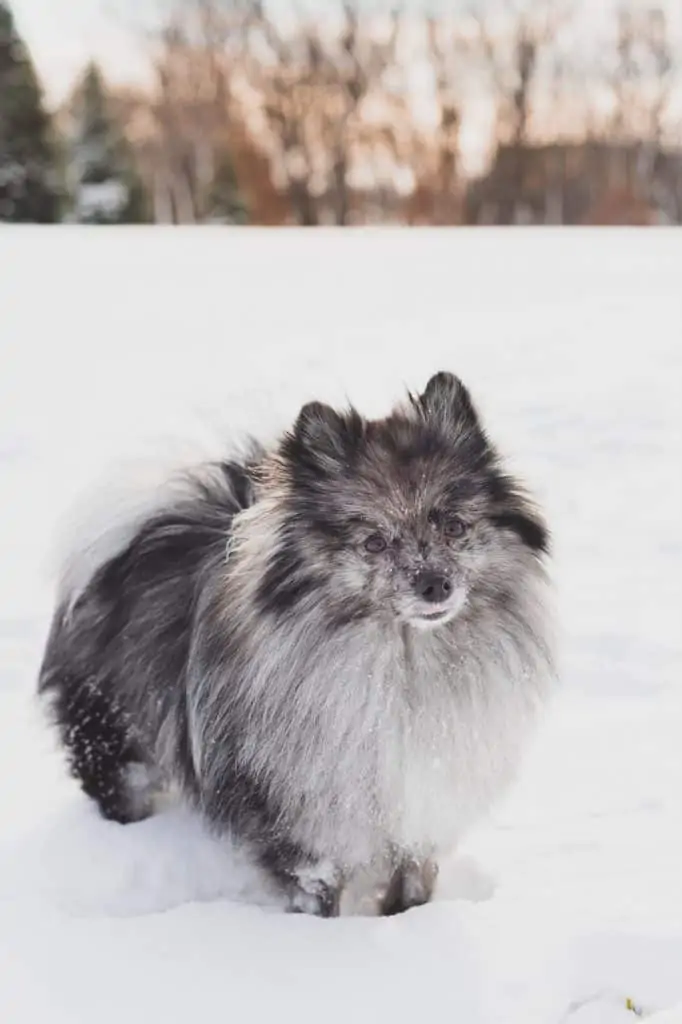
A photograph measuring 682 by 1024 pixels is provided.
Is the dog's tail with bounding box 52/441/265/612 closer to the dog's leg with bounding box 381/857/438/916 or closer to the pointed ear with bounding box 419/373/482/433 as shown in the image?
the pointed ear with bounding box 419/373/482/433

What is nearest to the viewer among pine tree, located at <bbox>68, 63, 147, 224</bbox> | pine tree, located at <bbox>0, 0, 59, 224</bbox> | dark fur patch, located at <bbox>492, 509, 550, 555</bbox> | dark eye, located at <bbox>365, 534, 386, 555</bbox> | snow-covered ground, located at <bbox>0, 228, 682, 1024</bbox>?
snow-covered ground, located at <bbox>0, 228, 682, 1024</bbox>

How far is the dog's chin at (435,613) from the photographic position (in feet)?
7.39

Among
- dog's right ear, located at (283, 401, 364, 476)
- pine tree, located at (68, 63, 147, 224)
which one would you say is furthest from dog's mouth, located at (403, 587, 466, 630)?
pine tree, located at (68, 63, 147, 224)

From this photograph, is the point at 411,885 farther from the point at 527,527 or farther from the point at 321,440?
the point at 321,440

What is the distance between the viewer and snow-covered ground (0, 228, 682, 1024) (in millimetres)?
2197

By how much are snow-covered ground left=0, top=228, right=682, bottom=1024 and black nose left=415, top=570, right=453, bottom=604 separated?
0.62 metres

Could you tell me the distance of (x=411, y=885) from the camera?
2.67 meters

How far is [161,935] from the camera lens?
7.73ft

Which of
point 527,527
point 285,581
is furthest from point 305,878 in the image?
point 527,527

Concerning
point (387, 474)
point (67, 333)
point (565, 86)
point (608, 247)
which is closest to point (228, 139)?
point (565, 86)

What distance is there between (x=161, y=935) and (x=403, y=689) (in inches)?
28.9

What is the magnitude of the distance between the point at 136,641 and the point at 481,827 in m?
1.01

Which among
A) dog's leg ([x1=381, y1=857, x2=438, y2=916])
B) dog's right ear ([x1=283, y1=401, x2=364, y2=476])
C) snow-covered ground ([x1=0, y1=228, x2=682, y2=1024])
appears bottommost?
dog's leg ([x1=381, y1=857, x2=438, y2=916])

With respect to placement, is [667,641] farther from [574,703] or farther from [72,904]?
[72,904]
